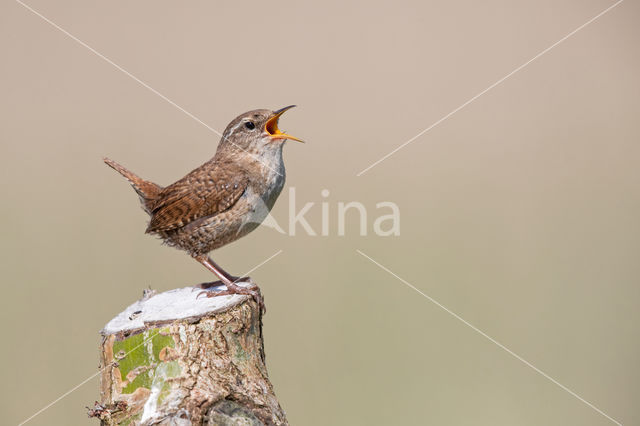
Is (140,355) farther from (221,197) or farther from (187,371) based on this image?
(221,197)

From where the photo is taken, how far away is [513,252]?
8.10 metres

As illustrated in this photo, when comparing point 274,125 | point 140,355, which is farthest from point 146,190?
point 140,355

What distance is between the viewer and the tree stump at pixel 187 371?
3.44 m

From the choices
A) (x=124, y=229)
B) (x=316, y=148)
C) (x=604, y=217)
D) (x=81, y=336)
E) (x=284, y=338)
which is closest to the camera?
(x=81, y=336)

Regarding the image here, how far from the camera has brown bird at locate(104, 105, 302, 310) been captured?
182 inches

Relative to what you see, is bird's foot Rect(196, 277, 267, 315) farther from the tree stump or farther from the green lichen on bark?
the green lichen on bark

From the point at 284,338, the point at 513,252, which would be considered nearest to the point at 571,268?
the point at 513,252

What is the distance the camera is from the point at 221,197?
4609 mm

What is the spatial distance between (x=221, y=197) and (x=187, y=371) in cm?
144

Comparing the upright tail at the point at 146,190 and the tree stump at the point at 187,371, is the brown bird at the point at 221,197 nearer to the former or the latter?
the upright tail at the point at 146,190

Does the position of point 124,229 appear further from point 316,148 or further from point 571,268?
point 571,268

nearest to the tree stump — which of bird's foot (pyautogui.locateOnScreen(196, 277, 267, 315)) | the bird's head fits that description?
bird's foot (pyautogui.locateOnScreen(196, 277, 267, 315))

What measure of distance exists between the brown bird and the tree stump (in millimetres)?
590

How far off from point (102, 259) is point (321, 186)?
122 inches
